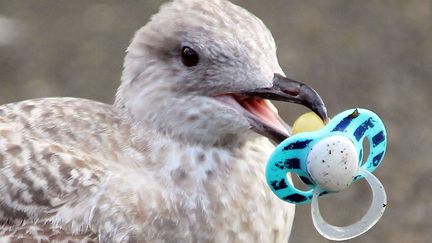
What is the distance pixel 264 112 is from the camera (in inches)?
87.2

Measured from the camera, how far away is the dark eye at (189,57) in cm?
223

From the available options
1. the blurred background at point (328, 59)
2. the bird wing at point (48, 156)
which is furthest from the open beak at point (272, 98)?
the blurred background at point (328, 59)

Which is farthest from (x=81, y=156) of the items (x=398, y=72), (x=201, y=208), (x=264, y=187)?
(x=398, y=72)

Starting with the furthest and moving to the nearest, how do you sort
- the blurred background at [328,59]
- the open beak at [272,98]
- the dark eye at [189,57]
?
the blurred background at [328,59], the dark eye at [189,57], the open beak at [272,98]

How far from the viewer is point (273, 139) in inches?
83.7

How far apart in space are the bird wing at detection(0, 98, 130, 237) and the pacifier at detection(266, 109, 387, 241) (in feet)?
1.27

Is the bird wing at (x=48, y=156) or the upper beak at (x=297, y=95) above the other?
the upper beak at (x=297, y=95)

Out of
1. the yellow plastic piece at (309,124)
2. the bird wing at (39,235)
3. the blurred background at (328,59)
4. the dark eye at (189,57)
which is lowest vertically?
the blurred background at (328,59)

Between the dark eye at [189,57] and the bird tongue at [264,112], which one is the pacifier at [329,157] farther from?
the dark eye at [189,57]

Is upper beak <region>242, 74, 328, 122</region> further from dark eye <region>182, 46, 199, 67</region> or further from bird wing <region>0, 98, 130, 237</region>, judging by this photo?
bird wing <region>0, 98, 130, 237</region>

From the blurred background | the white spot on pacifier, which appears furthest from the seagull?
the blurred background

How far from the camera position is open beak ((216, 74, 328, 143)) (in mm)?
2088

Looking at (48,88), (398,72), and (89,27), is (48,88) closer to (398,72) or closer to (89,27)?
(89,27)

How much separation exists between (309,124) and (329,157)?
138mm
